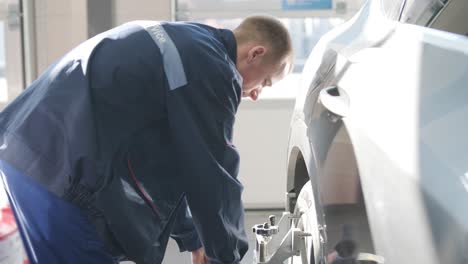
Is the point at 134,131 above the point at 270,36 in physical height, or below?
below

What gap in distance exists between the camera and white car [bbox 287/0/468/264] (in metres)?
1.14

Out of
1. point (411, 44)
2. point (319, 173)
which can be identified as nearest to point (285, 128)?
point (319, 173)

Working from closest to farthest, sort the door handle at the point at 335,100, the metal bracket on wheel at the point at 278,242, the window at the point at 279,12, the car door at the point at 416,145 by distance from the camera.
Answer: the car door at the point at 416,145 → the door handle at the point at 335,100 → the metal bracket on wheel at the point at 278,242 → the window at the point at 279,12

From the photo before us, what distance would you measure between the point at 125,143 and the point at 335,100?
68 cm

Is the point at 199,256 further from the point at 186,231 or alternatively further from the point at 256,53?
the point at 256,53

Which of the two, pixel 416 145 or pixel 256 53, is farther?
pixel 256 53

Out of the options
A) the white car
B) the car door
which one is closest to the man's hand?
the white car

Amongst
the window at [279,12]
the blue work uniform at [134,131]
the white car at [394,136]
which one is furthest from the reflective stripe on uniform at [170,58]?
the window at [279,12]

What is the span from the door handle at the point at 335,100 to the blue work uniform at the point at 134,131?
35 cm

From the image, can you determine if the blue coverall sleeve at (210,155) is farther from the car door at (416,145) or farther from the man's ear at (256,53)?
the car door at (416,145)

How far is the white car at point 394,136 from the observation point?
1137mm

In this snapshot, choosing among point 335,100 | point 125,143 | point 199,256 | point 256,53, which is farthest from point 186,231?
point 335,100

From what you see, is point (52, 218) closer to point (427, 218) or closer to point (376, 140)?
point (376, 140)

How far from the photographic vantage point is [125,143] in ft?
6.89
